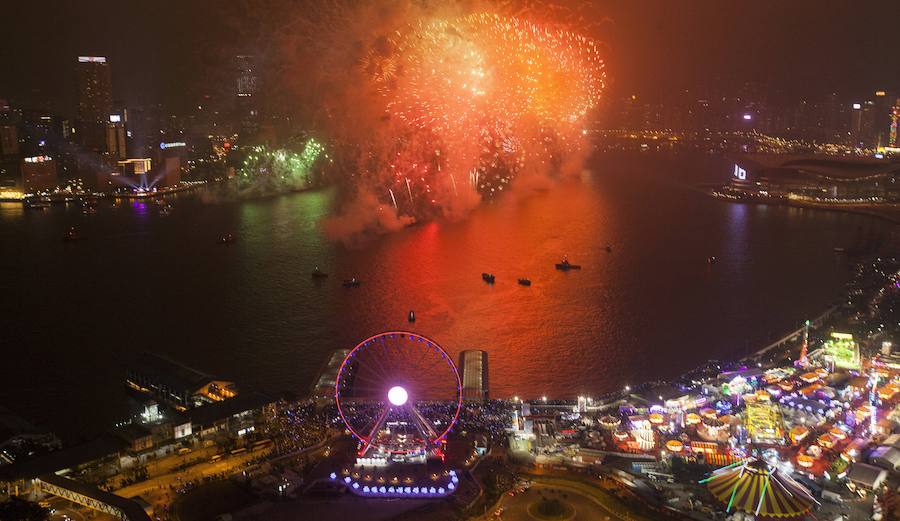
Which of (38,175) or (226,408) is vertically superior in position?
(38,175)

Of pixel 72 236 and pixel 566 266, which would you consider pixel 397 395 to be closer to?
pixel 566 266

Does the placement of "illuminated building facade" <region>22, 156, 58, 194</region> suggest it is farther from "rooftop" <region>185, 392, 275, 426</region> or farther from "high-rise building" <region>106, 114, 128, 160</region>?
"rooftop" <region>185, 392, 275, 426</region>

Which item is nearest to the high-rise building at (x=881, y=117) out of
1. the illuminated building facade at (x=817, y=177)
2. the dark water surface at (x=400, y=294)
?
the illuminated building facade at (x=817, y=177)

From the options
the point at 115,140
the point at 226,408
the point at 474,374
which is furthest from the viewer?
the point at 115,140

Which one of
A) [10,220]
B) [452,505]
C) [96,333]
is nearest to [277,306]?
[96,333]

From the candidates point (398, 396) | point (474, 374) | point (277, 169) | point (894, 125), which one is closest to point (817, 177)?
point (894, 125)

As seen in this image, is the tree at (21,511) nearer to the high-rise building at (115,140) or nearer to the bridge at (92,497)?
the bridge at (92,497)

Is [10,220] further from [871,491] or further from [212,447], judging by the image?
[871,491]
